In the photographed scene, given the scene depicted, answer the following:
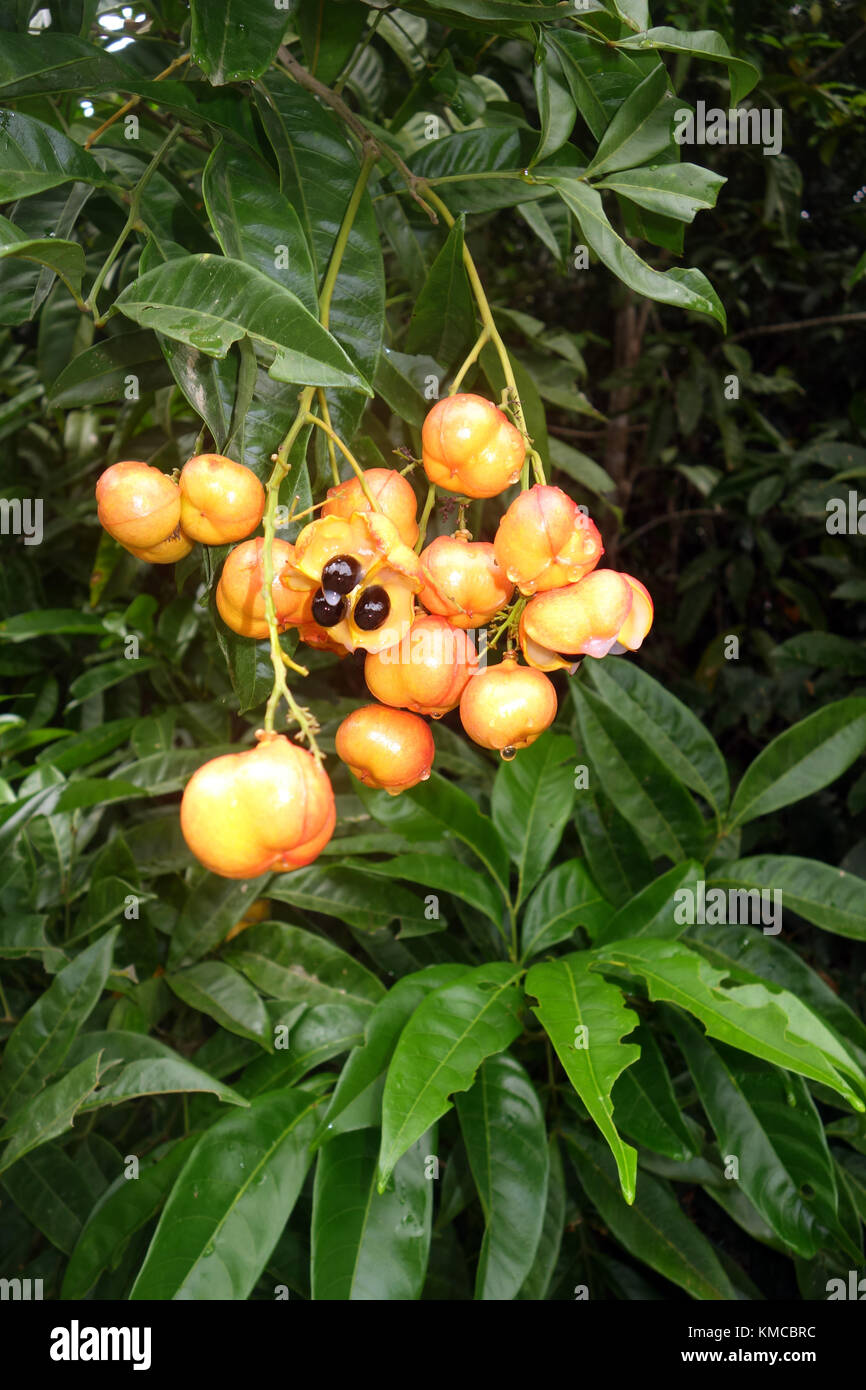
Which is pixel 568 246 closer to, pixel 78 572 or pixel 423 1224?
pixel 423 1224

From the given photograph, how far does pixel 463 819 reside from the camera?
3.82 feet

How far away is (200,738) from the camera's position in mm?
1585

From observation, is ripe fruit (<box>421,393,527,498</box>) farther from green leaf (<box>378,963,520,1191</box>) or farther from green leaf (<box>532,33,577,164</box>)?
green leaf (<box>378,963,520,1191</box>)

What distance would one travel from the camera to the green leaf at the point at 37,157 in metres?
0.61

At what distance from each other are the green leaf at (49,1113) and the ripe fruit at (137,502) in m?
0.55

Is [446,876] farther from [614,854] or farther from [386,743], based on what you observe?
[386,743]

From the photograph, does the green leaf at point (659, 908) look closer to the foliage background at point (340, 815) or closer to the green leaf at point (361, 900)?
the foliage background at point (340, 815)

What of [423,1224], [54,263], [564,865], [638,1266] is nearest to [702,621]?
[564,865]

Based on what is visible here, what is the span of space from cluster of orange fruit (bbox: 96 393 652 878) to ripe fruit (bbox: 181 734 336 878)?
0.04m

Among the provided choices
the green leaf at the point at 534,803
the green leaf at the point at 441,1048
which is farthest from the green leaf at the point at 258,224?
the green leaf at the point at 534,803

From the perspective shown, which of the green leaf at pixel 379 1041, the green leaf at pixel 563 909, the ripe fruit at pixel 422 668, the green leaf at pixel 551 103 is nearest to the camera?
the ripe fruit at pixel 422 668

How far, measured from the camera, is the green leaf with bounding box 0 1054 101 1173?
2.92ft

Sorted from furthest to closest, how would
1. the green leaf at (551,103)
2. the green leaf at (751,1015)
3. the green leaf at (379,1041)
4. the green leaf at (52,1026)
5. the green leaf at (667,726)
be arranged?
the green leaf at (667,726) → the green leaf at (52,1026) → the green leaf at (379,1041) → the green leaf at (751,1015) → the green leaf at (551,103)

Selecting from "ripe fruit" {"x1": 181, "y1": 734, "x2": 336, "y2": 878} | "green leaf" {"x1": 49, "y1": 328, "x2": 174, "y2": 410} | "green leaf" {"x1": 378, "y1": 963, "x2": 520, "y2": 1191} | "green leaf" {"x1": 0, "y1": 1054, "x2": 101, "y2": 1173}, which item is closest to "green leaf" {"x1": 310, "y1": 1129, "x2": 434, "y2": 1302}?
"green leaf" {"x1": 378, "y1": 963, "x2": 520, "y2": 1191}
